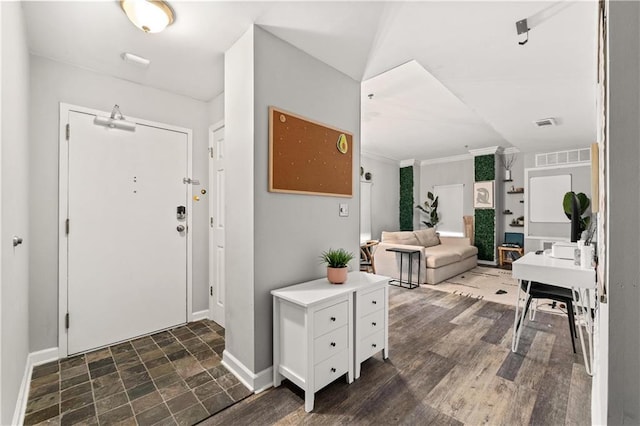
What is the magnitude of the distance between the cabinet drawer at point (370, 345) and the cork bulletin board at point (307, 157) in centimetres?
111

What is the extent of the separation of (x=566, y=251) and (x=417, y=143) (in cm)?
408

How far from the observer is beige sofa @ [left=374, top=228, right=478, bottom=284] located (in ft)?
15.1

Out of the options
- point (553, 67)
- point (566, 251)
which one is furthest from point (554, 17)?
point (566, 251)

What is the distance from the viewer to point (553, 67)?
2.50 metres

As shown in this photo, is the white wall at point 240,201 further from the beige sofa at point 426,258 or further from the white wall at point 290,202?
the beige sofa at point 426,258

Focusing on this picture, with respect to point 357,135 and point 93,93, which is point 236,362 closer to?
point 357,135

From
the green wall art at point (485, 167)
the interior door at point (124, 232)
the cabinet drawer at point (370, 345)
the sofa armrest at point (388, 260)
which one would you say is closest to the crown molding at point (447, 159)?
the green wall art at point (485, 167)

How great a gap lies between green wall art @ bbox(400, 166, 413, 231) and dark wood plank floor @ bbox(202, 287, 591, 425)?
5.06 meters

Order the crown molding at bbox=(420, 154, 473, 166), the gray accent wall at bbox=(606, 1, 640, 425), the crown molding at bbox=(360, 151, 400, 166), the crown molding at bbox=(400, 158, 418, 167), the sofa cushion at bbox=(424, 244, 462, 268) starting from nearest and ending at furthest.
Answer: the gray accent wall at bbox=(606, 1, 640, 425) → the sofa cushion at bbox=(424, 244, 462, 268) → the crown molding at bbox=(360, 151, 400, 166) → the crown molding at bbox=(420, 154, 473, 166) → the crown molding at bbox=(400, 158, 418, 167)

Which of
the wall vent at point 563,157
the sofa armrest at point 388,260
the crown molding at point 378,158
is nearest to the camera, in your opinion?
the sofa armrest at point 388,260

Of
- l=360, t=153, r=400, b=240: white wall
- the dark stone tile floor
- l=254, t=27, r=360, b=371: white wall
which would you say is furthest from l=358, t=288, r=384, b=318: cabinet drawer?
l=360, t=153, r=400, b=240: white wall

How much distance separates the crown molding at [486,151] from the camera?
6.26 meters

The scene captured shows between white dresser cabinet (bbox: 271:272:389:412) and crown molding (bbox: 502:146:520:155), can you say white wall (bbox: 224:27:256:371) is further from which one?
crown molding (bbox: 502:146:520:155)

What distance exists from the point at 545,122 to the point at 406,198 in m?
4.05
